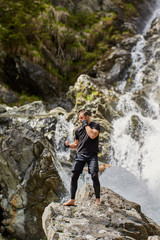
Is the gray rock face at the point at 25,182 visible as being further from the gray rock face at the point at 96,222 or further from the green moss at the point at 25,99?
the green moss at the point at 25,99

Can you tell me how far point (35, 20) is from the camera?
58.1 ft

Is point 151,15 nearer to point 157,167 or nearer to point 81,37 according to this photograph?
point 81,37

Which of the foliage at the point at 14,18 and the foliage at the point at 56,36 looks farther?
the foliage at the point at 56,36

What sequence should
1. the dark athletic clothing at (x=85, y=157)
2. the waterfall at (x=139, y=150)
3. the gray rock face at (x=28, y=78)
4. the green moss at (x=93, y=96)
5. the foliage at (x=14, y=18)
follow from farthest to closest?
the gray rock face at (x=28, y=78)
the foliage at (x=14, y=18)
the green moss at (x=93, y=96)
the waterfall at (x=139, y=150)
the dark athletic clothing at (x=85, y=157)

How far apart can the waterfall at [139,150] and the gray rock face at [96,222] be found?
8.73 ft

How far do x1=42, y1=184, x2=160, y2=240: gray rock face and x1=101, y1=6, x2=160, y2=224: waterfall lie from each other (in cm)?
266

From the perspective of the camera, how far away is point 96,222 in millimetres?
3170

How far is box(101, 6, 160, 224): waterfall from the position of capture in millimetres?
7159

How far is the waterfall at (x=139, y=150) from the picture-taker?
7.16 meters

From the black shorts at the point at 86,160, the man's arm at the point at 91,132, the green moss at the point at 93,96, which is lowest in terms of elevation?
the green moss at the point at 93,96

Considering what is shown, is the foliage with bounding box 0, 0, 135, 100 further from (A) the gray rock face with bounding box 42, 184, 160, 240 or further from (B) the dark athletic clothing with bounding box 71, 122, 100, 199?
(A) the gray rock face with bounding box 42, 184, 160, 240

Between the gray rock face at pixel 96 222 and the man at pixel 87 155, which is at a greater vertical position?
the man at pixel 87 155

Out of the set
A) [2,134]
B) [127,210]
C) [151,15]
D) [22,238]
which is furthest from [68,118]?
[151,15]

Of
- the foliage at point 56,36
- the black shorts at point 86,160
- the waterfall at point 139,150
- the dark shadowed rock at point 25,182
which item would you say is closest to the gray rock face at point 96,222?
the black shorts at point 86,160
